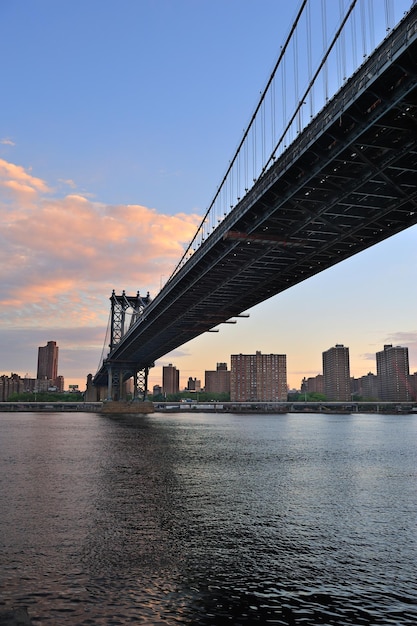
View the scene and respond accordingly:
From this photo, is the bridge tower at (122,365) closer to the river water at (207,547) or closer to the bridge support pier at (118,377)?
the bridge support pier at (118,377)

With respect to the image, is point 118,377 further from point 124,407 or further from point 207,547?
point 207,547

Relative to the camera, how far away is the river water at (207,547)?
330 inches

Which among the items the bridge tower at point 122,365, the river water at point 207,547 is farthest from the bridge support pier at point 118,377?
the river water at point 207,547

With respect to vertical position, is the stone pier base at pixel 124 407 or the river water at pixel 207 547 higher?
the stone pier base at pixel 124 407

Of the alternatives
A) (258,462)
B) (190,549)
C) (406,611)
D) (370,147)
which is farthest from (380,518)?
(370,147)

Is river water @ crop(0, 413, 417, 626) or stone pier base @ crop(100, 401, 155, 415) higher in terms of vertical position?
stone pier base @ crop(100, 401, 155, 415)

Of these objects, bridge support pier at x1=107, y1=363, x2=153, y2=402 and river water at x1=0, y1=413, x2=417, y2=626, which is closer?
river water at x1=0, y1=413, x2=417, y2=626

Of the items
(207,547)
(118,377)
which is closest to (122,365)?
(118,377)

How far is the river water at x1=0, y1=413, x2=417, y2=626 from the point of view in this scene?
8375 mm

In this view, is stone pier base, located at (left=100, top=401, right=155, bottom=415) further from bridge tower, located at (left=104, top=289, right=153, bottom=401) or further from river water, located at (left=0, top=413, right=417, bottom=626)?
river water, located at (left=0, top=413, right=417, bottom=626)

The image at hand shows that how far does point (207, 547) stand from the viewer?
12.0 meters

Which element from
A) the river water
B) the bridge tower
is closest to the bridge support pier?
the bridge tower

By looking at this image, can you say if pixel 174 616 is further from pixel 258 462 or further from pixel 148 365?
pixel 148 365

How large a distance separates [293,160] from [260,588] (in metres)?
22.8
